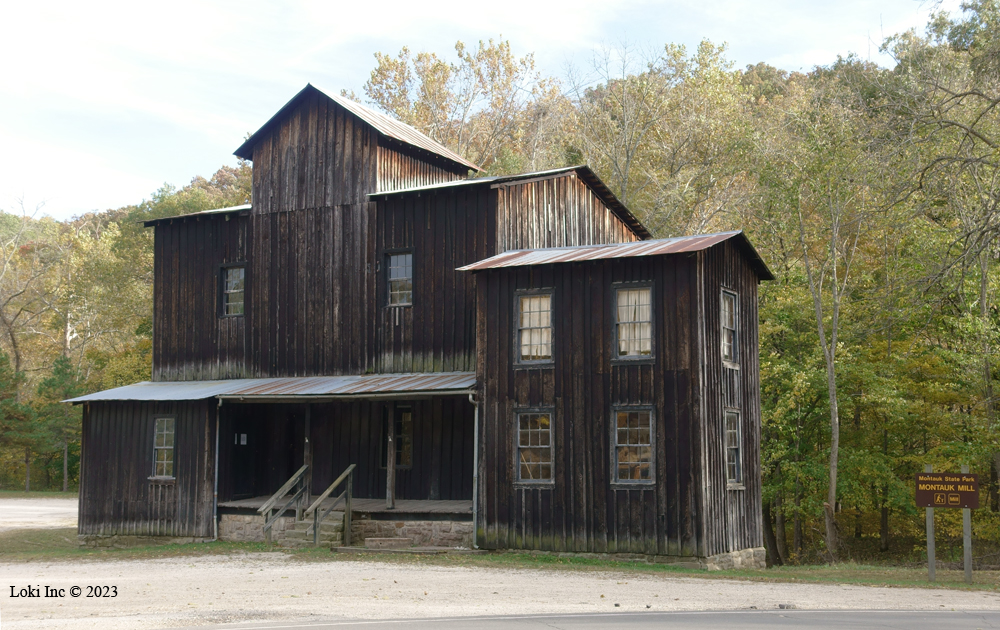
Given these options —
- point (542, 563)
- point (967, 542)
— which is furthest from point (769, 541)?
point (967, 542)

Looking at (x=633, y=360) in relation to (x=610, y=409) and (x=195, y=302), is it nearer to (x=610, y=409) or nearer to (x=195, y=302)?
(x=610, y=409)

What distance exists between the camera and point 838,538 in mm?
28516

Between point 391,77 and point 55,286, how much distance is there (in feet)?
81.0

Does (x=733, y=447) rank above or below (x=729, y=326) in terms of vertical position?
below

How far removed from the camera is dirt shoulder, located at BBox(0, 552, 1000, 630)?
1118 cm

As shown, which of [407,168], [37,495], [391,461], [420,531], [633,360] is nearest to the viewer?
[633,360]

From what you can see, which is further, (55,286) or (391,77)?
(55,286)

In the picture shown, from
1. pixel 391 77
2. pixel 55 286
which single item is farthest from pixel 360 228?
pixel 55 286

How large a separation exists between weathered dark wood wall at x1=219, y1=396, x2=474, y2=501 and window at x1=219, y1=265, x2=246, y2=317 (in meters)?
2.75

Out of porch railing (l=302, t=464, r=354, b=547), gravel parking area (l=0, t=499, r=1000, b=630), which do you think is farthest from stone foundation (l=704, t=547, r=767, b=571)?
porch railing (l=302, t=464, r=354, b=547)

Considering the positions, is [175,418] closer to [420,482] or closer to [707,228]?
[420,482]

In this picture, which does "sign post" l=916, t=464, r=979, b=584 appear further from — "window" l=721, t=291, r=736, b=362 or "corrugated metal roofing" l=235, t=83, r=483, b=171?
"corrugated metal roofing" l=235, t=83, r=483, b=171

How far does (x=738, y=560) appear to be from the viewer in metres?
18.6

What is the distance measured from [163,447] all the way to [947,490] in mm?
17158
